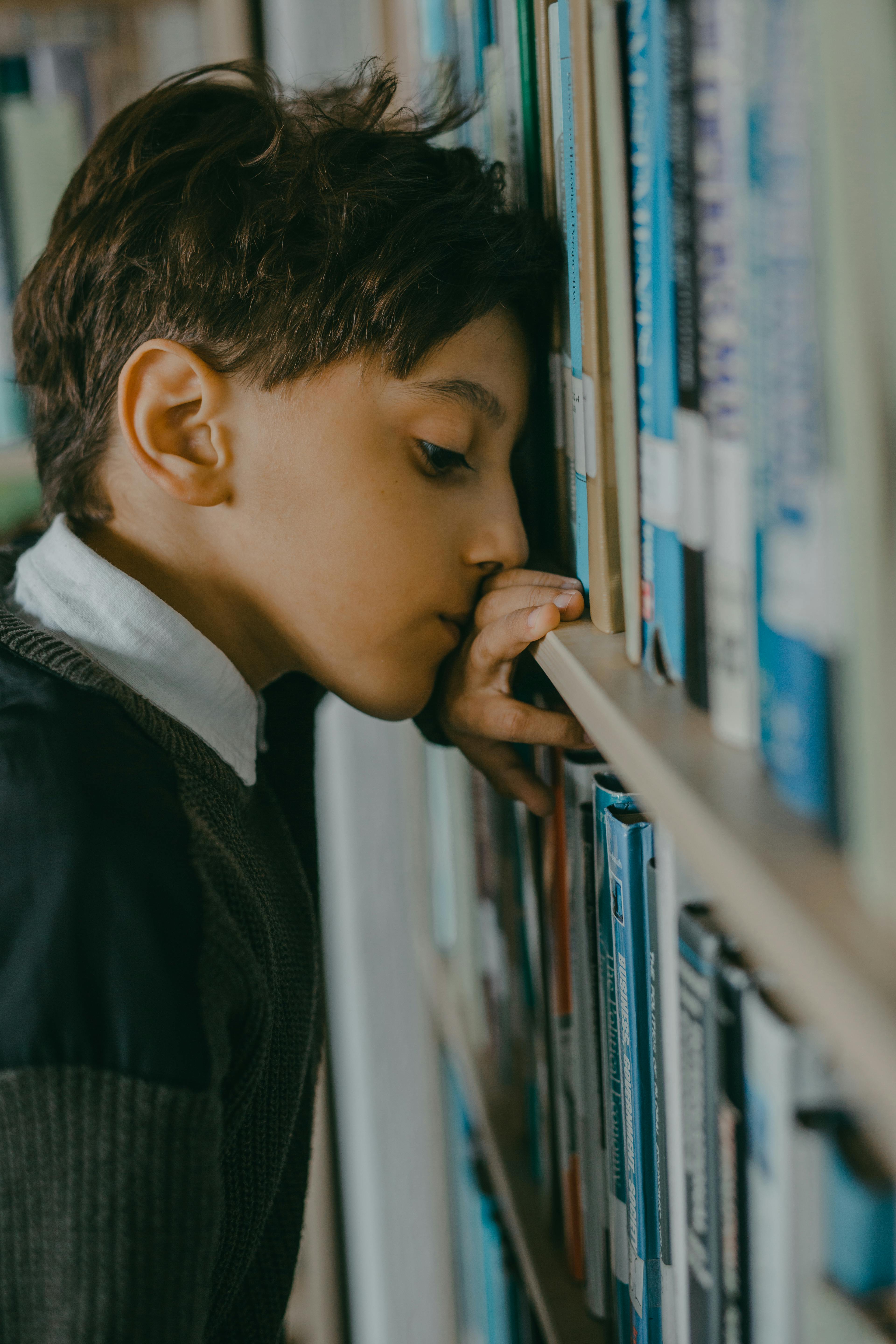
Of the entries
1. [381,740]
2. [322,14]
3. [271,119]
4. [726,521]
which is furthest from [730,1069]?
[322,14]

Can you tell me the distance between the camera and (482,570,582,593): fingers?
0.64 meters

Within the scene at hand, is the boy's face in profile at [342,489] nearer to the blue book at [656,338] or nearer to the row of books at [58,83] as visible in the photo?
the blue book at [656,338]

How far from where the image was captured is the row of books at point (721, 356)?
291 mm

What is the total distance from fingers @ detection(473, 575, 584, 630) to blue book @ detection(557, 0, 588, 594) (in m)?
0.01

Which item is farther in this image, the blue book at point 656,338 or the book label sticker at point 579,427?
the book label sticker at point 579,427

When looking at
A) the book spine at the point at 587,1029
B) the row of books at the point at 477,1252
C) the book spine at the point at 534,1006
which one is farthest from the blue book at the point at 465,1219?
the book spine at the point at 587,1029

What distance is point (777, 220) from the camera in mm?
307

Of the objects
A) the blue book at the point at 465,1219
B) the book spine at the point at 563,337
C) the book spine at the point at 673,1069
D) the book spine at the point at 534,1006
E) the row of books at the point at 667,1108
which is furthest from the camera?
the blue book at the point at 465,1219

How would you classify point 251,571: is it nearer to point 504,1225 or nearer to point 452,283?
point 452,283

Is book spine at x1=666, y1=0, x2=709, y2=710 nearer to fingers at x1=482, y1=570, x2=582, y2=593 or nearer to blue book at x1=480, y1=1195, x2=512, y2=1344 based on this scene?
fingers at x1=482, y1=570, x2=582, y2=593

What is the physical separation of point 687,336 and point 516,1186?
783mm

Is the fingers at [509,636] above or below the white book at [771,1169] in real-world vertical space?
above

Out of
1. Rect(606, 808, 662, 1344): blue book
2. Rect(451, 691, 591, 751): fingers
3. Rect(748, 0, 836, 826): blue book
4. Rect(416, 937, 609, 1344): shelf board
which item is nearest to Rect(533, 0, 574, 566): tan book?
Rect(451, 691, 591, 751): fingers

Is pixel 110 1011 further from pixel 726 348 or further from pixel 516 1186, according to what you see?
pixel 516 1186
